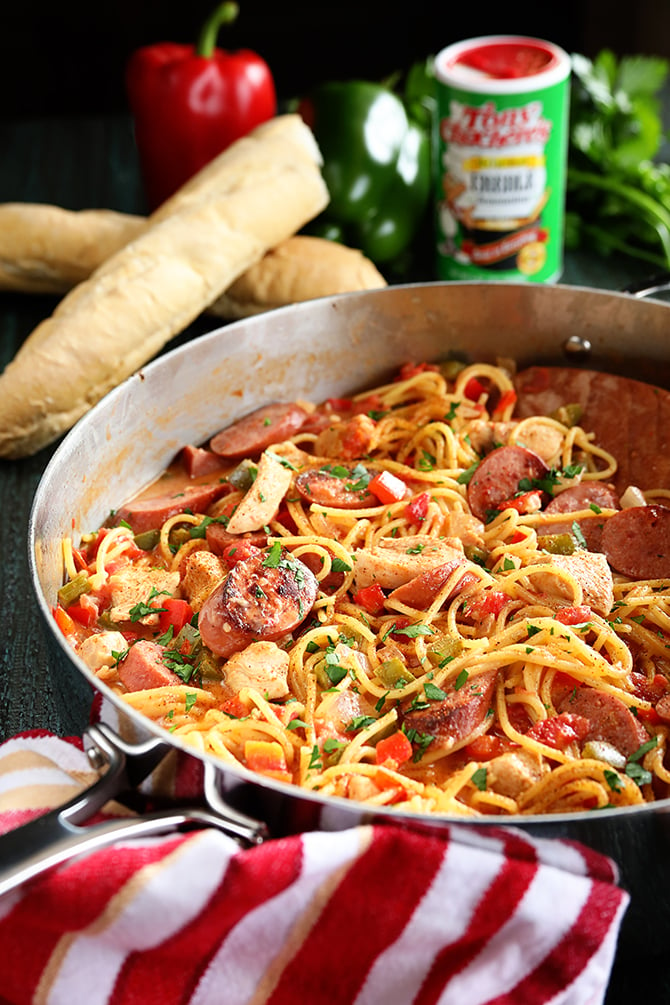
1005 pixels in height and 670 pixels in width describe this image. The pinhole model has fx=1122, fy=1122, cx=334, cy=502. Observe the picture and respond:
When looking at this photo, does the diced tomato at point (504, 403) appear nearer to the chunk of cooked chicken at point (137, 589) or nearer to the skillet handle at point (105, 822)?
the chunk of cooked chicken at point (137, 589)

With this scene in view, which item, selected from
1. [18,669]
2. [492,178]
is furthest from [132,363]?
[492,178]

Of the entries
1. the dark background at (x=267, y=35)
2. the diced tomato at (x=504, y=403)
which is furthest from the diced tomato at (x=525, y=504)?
the dark background at (x=267, y=35)

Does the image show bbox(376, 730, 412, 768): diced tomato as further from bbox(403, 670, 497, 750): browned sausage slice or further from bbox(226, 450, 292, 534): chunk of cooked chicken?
bbox(226, 450, 292, 534): chunk of cooked chicken

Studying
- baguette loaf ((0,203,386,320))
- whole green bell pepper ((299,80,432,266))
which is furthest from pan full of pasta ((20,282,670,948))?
whole green bell pepper ((299,80,432,266))

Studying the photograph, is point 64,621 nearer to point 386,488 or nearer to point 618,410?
point 386,488

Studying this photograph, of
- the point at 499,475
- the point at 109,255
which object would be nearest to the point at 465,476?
the point at 499,475
